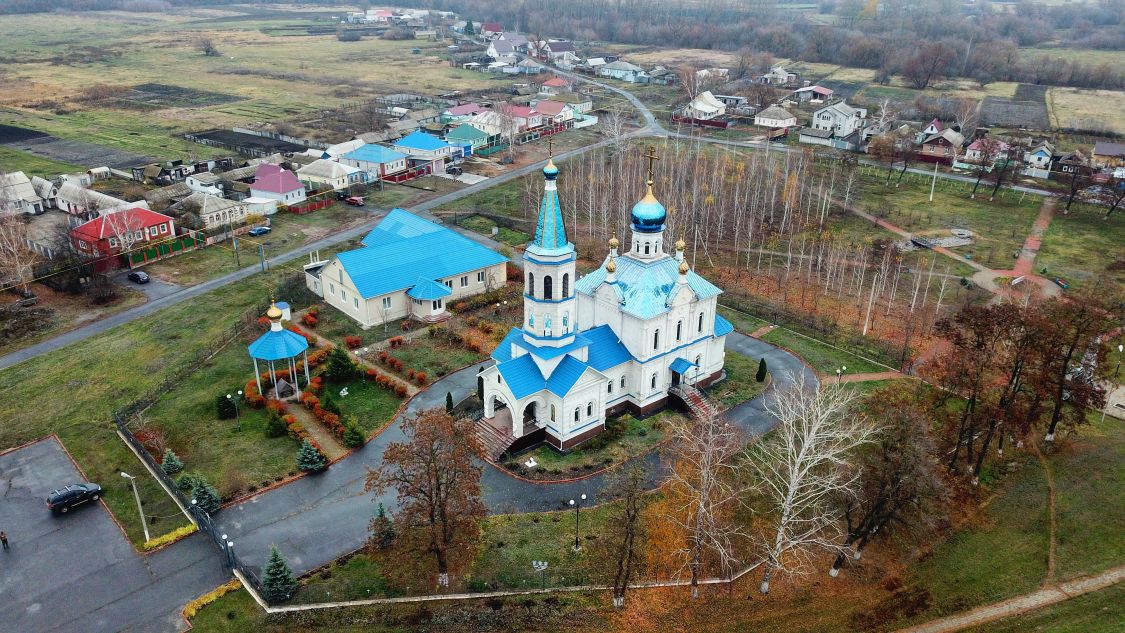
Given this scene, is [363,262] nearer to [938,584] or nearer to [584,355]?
[584,355]

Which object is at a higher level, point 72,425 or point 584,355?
point 584,355

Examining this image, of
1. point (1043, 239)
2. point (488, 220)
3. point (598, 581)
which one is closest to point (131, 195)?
point (488, 220)

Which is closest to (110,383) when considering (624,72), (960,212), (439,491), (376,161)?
(439,491)

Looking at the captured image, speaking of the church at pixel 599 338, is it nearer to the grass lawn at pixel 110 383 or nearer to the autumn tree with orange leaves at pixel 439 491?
the autumn tree with orange leaves at pixel 439 491

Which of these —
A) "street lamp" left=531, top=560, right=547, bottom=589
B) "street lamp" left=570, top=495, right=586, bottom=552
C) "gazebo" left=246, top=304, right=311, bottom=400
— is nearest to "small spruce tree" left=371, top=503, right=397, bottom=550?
"street lamp" left=531, top=560, right=547, bottom=589

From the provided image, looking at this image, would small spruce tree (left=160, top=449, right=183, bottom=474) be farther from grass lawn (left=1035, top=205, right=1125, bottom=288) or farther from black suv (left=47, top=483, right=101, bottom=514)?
grass lawn (left=1035, top=205, right=1125, bottom=288)

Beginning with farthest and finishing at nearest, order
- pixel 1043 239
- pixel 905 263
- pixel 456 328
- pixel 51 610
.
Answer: pixel 1043 239 → pixel 905 263 → pixel 456 328 → pixel 51 610
